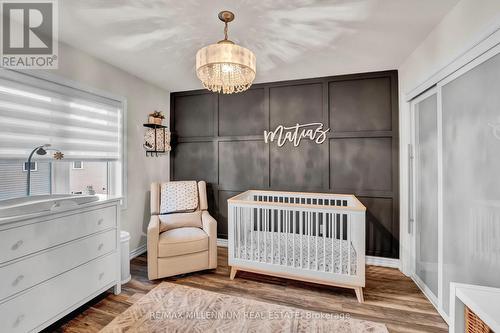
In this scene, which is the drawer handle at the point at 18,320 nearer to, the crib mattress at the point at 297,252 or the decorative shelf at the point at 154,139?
the crib mattress at the point at 297,252

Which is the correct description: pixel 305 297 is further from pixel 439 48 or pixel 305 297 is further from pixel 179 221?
pixel 439 48

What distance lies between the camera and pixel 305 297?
2.15 m

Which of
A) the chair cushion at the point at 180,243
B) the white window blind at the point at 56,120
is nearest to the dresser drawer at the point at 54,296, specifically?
the chair cushion at the point at 180,243

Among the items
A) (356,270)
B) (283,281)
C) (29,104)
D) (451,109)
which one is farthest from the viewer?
(283,281)

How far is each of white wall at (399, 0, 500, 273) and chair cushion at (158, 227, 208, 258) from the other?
2361 millimetres

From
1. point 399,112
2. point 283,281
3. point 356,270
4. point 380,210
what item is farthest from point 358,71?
point 283,281

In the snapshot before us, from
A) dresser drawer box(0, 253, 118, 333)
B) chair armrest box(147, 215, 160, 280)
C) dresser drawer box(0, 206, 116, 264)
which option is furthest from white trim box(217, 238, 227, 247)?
dresser drawer box(0, 206, 116, 264)

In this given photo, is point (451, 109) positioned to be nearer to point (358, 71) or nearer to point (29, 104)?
point (358, 71)

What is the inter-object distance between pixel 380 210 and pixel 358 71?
5.85 ft

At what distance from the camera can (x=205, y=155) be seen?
3.53 meters

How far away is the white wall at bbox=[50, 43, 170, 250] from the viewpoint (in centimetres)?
241

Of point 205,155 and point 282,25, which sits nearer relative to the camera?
point 282,25

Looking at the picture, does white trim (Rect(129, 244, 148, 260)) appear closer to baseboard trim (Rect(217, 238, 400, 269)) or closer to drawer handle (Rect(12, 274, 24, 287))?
drawer handle (Rect(12, 274, 24, 287))

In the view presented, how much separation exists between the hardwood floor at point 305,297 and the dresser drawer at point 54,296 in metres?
0.20
